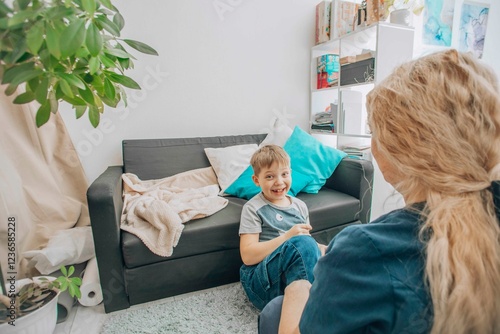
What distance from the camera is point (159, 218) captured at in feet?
4.38

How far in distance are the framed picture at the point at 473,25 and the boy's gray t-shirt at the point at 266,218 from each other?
2.90 metres

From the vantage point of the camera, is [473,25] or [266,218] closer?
[266,218]

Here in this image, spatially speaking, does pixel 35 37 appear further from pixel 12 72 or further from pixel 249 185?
pixel 249 185

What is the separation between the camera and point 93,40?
478 millimetres

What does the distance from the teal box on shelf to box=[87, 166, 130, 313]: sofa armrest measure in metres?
1.84

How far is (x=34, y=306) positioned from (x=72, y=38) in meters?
0.97

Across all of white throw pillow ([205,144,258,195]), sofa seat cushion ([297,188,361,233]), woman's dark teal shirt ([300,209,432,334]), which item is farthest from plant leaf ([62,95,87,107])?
white throw pillow ([205,144,258,195])

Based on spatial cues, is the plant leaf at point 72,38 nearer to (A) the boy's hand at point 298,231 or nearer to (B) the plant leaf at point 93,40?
(B) the plant leaf at point 93,40

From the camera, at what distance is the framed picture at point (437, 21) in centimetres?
269

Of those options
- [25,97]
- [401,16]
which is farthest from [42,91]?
[401,16]

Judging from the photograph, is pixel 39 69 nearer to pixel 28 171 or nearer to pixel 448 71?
pixel 448 71

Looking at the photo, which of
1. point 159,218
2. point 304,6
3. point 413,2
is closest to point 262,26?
point 304,6

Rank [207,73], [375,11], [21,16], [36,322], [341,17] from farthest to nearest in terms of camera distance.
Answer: [341,17], [207,73], [375,11], [36,322], [21,16]

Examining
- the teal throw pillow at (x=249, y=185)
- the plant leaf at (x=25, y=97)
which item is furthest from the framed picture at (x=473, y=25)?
the plant leaf at (x=25, y=97)
